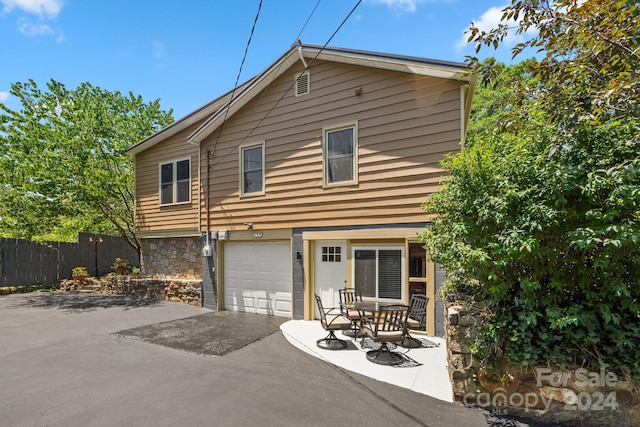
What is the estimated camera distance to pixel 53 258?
44.2 feet

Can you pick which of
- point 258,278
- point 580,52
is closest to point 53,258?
point 258,278

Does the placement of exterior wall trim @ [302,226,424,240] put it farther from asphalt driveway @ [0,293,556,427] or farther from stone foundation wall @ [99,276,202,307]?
stone foundation wall @ [99,276,202,307]

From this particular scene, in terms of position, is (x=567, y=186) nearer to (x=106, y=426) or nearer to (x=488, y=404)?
(x=488, y=404)

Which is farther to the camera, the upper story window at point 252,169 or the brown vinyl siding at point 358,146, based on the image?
the upper story window at point 252,169

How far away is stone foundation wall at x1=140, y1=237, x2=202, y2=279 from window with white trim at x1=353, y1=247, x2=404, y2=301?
5584 millimetres

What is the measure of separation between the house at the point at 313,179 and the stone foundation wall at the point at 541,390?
2.64m

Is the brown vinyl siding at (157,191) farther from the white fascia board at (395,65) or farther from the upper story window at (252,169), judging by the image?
the white fascia board at (395,65)

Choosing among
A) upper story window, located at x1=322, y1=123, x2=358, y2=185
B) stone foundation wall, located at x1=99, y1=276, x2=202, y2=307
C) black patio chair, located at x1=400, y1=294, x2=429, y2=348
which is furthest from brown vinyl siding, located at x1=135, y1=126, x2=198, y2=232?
black patio chair, located at x1=400, y1=294, x2=429, y2=348

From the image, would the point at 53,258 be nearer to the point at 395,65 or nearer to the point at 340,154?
the point at 340,154

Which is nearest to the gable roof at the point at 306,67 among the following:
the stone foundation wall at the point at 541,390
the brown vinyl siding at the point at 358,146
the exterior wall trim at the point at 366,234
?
the brown vinyl siding at the point at 358,146

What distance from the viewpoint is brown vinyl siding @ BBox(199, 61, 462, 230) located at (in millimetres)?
6488

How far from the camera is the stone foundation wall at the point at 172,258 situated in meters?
10.2

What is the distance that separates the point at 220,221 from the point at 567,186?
8238 millimetres

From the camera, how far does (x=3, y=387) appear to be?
13.9 ft
